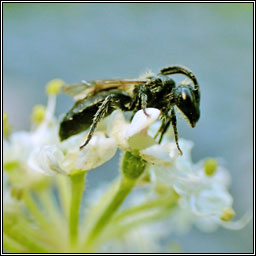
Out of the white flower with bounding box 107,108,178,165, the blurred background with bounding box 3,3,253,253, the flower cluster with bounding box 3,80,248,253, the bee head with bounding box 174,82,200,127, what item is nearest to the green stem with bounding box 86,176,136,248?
the flower cluster with bounding box 3,80,248,253

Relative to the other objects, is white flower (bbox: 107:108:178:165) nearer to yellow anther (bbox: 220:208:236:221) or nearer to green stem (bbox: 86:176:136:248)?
green stem (bbox: 86:176:136:248)

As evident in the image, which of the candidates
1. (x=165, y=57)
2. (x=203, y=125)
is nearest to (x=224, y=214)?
(x=203, y=125)

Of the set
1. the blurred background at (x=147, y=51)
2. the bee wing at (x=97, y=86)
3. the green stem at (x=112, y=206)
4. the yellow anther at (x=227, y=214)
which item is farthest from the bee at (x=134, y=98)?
the blurred background at (x=147, y=51)

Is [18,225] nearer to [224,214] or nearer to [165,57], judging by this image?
[224,214]

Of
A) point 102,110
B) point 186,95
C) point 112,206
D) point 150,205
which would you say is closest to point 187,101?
point 186,95

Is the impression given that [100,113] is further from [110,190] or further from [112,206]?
[110,190]

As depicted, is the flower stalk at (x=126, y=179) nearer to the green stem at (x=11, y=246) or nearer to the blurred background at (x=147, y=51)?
the green stem at (x=11, y=246)
